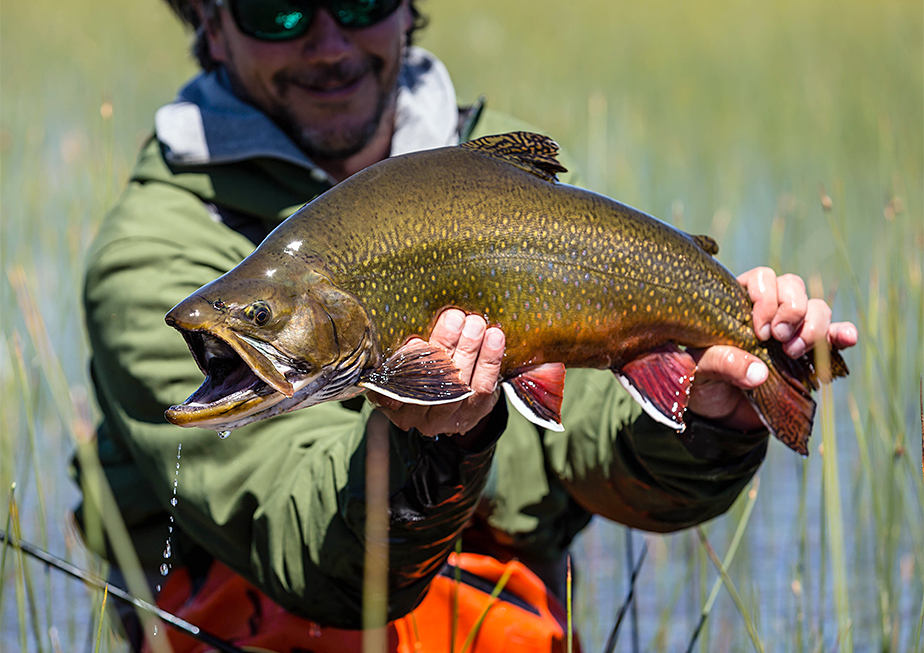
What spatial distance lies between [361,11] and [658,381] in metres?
1.56

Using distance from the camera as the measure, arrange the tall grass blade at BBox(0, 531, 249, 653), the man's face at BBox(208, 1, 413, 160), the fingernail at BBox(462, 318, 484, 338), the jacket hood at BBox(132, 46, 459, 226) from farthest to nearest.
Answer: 1. the man's face at BBox(208, 1, 413, 160)
2. the jacket hood at BBox(132, 46, 459, 226)
3. the tall grass blade at BBox(0, 531, 249, 653)
4. the fingernail at BBox(462, 318, 484, 338)

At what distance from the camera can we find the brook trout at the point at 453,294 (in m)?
1.67

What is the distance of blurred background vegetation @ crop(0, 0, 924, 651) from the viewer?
10.1ft

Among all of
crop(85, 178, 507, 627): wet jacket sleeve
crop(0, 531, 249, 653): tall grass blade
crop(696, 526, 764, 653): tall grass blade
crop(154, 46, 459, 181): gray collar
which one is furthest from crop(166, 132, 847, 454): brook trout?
crop(154, 46, 459, 181): gray collar

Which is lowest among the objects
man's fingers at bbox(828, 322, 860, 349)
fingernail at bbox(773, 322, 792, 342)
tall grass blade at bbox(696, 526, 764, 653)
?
tall grass blade at bbox(696, 526, 764, 653)

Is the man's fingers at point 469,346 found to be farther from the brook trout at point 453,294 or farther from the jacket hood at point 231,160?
the jacket hood at point 231,160

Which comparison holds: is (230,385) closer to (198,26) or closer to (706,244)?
(706,244)

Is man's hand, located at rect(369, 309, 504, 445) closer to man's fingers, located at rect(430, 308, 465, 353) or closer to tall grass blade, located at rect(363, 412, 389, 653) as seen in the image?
man's fingers, located at rect(430, 308, 465, 353)

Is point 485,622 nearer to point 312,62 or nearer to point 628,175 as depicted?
point 312,62

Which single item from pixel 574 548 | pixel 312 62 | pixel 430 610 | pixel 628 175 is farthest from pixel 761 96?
pixel 430 610

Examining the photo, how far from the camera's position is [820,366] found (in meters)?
2.12

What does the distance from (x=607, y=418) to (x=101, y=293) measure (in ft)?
4.53

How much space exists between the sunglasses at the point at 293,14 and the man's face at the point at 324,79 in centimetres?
4

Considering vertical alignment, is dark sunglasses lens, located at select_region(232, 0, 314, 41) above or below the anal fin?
above
